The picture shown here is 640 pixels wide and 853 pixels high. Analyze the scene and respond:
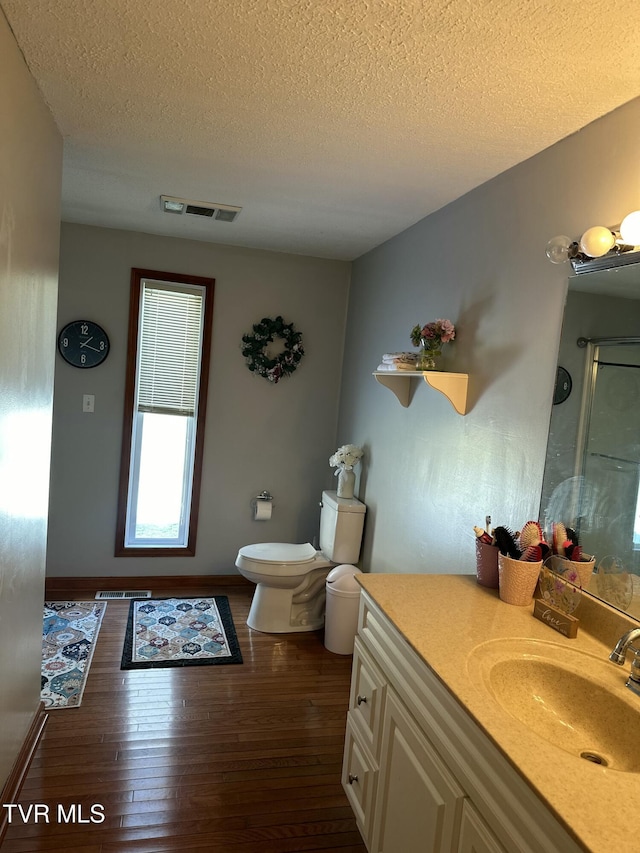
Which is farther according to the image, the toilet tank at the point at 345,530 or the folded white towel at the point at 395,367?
the toilet tank at the point at 345,530

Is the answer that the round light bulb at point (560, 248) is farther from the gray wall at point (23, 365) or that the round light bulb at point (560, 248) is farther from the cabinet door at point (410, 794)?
the gray wall at point (23, 365)

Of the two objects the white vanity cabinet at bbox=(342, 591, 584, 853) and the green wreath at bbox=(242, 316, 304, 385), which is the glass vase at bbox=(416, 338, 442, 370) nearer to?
the white vanity cabinet at bbox=(342, 591, 584, 853)

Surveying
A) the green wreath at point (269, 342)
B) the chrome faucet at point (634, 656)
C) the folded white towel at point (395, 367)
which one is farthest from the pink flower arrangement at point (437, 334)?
the green wreath at point (269, 342)

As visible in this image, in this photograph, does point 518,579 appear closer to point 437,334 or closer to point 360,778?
point 360,778

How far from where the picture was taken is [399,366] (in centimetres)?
Result: 270

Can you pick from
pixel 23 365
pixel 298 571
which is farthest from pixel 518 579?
pixel 298 571

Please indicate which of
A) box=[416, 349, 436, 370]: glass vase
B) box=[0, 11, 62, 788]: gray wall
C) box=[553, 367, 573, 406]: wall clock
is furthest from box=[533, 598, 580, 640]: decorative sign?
box=[0, 11, 62, 788]: gray wall

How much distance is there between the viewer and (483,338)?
228cm

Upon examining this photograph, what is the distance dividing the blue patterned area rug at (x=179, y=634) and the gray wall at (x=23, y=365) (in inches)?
29.7

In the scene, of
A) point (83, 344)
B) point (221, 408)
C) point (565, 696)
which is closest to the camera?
point (565, 696)

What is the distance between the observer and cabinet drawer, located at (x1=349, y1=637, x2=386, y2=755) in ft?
5.78

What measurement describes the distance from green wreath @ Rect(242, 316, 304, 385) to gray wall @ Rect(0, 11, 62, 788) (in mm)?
1779

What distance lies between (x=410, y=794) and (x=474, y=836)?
331 mm

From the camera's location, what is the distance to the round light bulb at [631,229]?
4.81ft
